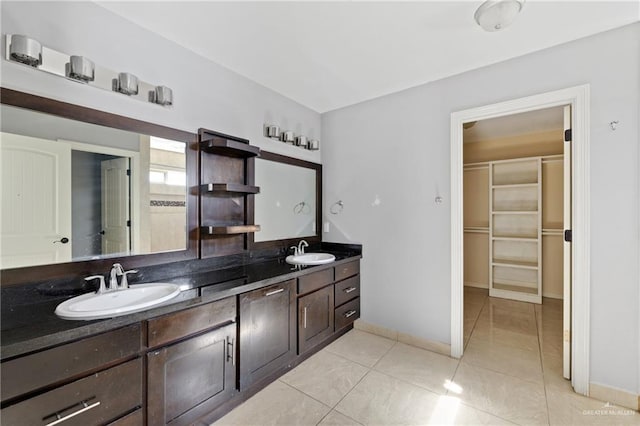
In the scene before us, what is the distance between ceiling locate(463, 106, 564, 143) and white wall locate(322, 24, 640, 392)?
1148 millimetres

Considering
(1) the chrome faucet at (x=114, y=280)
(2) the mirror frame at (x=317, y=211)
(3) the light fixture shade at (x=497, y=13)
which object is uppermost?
(3) the light fixture shade at (x=497, y=13)

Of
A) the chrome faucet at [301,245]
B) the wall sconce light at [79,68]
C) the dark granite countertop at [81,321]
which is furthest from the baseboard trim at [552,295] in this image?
the wall sconce light at [79,68]

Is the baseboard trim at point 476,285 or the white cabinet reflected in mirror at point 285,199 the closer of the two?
the white cabinet reflected in mirror at point 285,199

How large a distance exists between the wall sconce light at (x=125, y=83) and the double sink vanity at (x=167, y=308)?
0.58 ft

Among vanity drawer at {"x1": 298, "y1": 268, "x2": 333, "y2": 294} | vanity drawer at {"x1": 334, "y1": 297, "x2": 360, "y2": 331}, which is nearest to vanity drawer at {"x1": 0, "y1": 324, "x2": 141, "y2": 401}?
vanity drawer at {"x1": 298, "y1": 268, "x2": 333, "y2": 294}

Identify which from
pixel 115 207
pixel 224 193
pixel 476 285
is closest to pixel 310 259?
pixel 224 193

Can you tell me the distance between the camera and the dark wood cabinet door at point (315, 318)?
227 cm

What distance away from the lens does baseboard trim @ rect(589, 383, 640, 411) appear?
1.76 m

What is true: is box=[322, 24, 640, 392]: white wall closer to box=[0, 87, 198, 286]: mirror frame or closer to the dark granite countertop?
the dark granite countertop

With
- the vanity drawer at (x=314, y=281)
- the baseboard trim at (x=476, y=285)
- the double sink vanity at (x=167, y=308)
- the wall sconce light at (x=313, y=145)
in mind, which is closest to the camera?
the double sink vanity at (x=167, y=308)

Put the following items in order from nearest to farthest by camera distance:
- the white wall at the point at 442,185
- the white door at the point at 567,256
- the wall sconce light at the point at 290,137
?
the white wall at the point at 442,185 → the white door at the point at 567,256 → the wall sconce light at the point at 290,137

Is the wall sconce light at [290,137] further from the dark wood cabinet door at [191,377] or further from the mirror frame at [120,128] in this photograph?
the dark wood cabinet door at [191,377]

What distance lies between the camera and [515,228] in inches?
165

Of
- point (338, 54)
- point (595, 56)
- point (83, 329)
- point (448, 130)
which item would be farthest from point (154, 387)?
point (595, 56)
